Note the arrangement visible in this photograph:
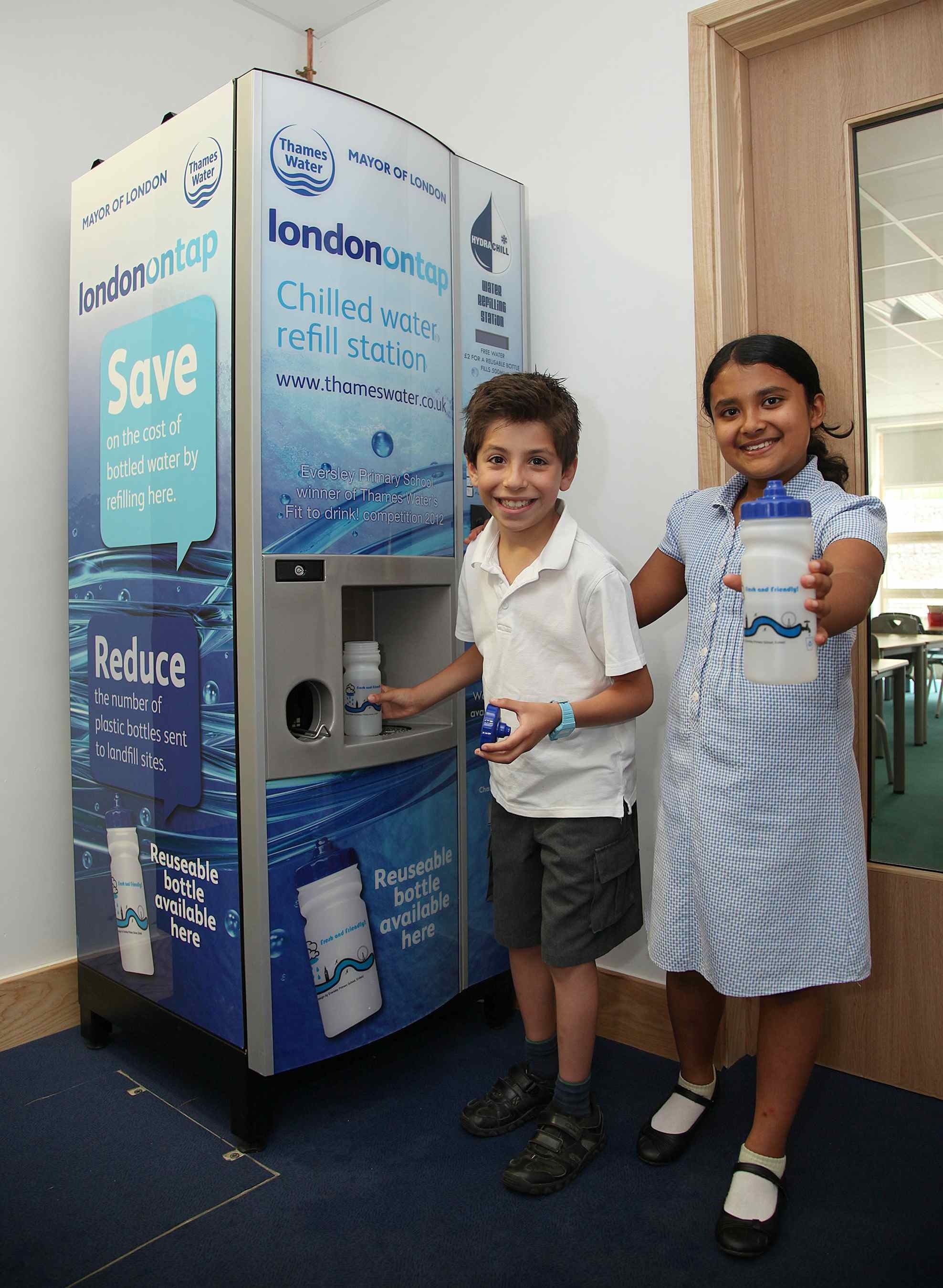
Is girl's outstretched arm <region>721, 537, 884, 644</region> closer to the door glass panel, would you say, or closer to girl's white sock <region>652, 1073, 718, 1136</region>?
the door glass panel

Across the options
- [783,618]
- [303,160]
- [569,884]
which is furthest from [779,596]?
[303,160]

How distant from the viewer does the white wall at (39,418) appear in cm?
204

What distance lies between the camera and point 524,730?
1.38 metres

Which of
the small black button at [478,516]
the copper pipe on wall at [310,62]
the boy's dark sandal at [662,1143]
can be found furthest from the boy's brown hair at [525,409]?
the copper pipe on wall at [310,62]

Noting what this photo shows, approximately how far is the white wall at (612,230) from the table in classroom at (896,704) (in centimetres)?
41

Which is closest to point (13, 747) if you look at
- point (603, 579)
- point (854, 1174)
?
point (603, 579)

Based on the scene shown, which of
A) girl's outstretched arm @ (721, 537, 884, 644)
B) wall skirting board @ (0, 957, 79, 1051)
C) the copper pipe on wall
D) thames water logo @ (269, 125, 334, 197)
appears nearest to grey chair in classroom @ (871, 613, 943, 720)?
girl's outstretched arm @ (721, 537, 884, 644)

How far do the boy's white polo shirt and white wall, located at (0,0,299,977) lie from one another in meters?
1.18

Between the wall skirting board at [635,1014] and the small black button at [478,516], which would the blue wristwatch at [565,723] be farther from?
the wall skirting board at [635,1014]

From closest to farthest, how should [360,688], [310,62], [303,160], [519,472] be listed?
1. [519,472]
2. [303,160]
3. [360,688]
4. [310,62]

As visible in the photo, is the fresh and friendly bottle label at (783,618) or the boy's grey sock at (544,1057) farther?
the boy's grey sock at (544,1057)

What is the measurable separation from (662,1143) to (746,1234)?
0.78 ft

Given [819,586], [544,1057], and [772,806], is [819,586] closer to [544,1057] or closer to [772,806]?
[772,806]

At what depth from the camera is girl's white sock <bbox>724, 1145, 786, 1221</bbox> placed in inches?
54.0
